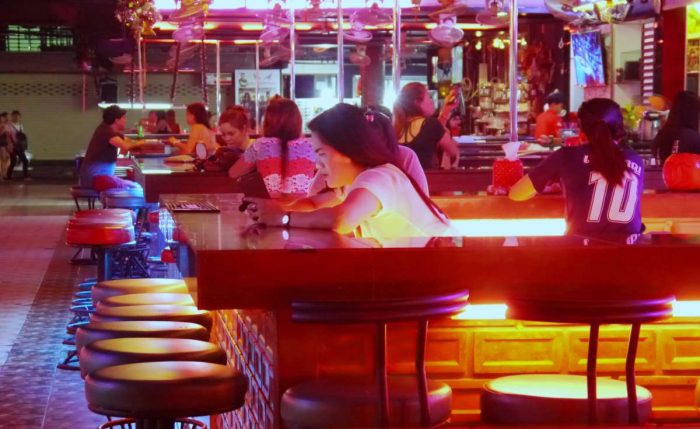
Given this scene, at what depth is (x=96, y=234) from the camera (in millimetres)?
7699

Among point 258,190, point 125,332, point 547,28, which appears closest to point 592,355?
point 125,332

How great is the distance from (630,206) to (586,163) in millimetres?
257

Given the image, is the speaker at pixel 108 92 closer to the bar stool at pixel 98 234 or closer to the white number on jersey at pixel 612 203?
the bar stool at pixel 98 234

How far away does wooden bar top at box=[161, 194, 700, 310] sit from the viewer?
11.3ft

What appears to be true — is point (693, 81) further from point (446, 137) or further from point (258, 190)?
point (258, 190)

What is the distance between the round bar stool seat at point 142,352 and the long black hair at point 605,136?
77.0 inches

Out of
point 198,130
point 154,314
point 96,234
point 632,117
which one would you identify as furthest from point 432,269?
point 632,117

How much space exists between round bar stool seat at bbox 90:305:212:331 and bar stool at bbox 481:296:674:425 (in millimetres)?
1332

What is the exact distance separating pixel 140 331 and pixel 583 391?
61.4 inches

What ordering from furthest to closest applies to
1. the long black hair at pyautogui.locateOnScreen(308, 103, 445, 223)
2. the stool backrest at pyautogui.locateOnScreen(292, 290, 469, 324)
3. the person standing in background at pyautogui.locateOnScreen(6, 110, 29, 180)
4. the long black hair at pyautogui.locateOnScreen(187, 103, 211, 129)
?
the person standing in background at pyautogui.locateOnScreen(6, 110, 29, 180) < the long black hair at pyautogui.locateOnScreen(187, 103, 211, 129) < the long black hair at pyautogui.locateOnScreen(308, 103, 445, 223) < the stool backrest at pyautogui.locateOnScreen(292, 290, 469, 324)

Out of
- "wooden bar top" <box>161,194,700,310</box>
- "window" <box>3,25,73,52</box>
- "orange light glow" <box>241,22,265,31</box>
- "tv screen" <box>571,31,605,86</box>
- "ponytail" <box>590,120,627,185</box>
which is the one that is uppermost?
"window" <box>3,25,73,52</box>

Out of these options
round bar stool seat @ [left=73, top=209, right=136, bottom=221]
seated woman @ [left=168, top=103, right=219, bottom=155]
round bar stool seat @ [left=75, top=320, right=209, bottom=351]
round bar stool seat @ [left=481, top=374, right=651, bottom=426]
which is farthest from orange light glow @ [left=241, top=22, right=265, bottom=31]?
round bar stool seat @ [left=481, top=374, right=651, bottom=426]

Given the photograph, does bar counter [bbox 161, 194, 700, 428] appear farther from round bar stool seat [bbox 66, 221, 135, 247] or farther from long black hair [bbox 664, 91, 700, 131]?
long black hair [bbox 664, 91, 700, 131]

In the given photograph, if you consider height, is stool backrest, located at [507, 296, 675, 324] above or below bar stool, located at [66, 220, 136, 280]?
above
